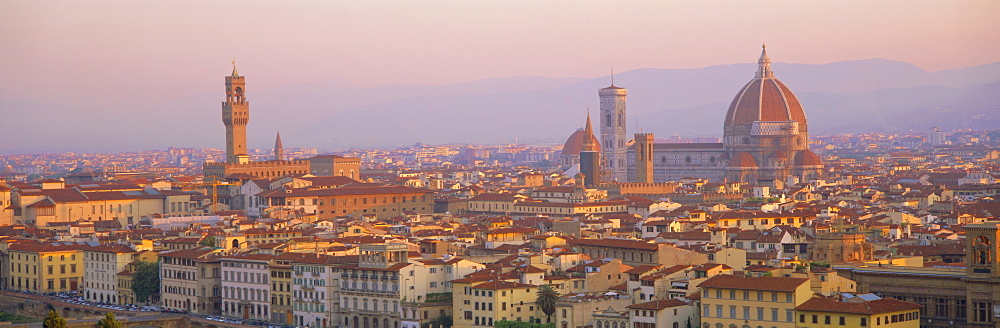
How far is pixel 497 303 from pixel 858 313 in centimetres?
→ 1200

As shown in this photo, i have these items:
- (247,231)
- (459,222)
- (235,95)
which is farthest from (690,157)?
(247,231)

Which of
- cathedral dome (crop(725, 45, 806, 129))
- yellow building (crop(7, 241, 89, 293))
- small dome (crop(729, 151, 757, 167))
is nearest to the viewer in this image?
yellow building (crop(7, 241, 89, 293))

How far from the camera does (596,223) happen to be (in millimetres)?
75438

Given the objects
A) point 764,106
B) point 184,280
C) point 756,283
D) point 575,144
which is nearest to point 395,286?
point 756,283

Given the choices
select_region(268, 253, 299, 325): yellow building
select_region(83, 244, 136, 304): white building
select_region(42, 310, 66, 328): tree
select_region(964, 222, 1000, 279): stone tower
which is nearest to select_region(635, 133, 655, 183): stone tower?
select_region(83, 244, 136, 304): white building

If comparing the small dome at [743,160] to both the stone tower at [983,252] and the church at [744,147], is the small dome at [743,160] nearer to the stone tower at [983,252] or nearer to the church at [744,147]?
the church at [744,147]

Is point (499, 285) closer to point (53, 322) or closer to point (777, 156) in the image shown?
point (53, 322)

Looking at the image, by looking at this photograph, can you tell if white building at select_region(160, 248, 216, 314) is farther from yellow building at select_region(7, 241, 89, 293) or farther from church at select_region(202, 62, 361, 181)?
church at select_region(202, 62, 361, 181)

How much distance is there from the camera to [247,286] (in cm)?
5878

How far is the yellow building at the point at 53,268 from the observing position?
69688 mm

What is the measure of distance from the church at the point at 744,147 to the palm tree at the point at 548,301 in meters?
93.2

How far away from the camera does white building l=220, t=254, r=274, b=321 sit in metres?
57.9

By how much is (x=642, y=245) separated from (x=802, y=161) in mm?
90223

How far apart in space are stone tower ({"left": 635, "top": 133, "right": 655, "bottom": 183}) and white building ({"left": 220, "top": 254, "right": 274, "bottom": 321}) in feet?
250
